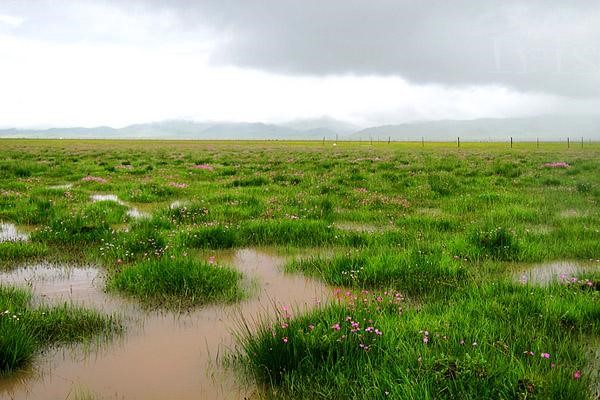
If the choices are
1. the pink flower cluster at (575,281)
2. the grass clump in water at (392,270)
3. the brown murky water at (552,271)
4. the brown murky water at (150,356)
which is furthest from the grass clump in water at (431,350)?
the brown murky water at (552,271)

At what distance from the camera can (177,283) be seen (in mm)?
5906

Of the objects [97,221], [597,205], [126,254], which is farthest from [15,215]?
[597,205]

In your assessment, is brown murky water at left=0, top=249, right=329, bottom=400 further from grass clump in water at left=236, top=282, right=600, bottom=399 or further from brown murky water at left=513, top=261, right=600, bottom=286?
brown murky water at left=513, top=261, right=600, bottom=286

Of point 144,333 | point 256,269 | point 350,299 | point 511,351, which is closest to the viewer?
point 511,351

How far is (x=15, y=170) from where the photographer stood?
71.9ft

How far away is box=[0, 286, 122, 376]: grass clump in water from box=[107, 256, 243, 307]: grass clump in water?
0.81 metres

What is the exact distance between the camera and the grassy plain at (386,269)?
349 centimetres

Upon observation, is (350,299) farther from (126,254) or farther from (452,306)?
(126,254)

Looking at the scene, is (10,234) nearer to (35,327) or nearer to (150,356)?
(35,327)

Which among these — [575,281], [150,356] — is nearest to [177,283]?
[150,356]

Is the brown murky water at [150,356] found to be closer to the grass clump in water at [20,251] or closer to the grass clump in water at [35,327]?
the grass clump in water at [35,327]

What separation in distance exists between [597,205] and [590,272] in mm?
7466

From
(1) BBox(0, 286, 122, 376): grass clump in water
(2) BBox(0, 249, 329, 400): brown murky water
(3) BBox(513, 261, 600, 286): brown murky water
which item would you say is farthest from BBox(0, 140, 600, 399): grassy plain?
(1) BBox(0, 286, 122, 376): grass clump in water

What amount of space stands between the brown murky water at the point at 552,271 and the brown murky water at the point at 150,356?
10.1 ft
